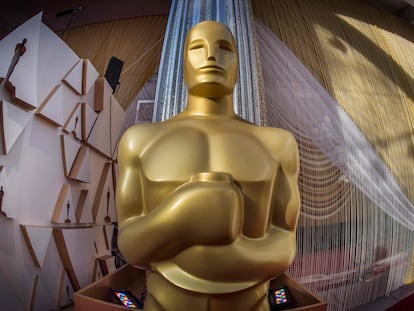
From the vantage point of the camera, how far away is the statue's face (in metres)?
1.11

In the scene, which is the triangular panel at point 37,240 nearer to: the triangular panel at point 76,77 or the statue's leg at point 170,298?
the triangular panel at point 76,77

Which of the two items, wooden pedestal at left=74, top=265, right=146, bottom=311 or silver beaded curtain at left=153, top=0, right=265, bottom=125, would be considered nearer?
wooden pedestal at left=74, top=265, right=146, bottom=311

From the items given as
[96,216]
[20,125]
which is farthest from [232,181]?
[96,216]

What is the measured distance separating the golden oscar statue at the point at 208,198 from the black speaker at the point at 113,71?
264 centimetres

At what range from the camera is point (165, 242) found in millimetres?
845

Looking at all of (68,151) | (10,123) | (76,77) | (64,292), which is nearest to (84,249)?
(64,292)

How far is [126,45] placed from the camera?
379 centimetres

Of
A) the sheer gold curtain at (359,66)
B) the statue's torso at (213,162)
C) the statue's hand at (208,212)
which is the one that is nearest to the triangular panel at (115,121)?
the sheer gold curtain at (359,66)

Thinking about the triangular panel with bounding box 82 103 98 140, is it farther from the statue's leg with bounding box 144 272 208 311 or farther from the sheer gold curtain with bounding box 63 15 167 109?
the statue's leg with bounding box 144 272 208 311

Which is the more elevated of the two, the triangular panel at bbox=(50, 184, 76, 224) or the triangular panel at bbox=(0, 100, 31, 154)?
the triangular panel at bbox=(0, 100, 31, 154)

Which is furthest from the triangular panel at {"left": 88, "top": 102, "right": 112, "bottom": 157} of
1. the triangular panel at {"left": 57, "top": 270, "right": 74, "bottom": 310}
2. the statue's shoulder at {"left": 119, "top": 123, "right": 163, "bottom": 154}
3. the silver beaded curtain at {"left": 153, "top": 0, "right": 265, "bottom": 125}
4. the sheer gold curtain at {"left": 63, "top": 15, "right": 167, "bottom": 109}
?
the statue's shoulder at {"left": 119, "top": 123, "right": 163, "bottom": 154}

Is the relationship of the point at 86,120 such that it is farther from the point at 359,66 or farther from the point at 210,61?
the point at 359,66

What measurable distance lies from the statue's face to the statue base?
1.12 m

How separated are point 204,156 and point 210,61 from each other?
0.43 meters
